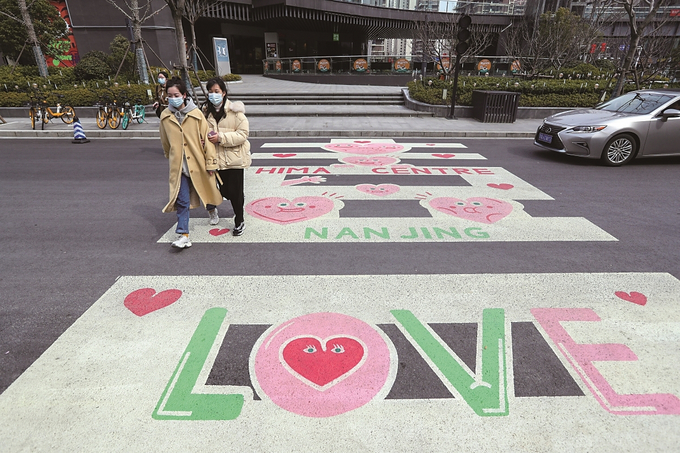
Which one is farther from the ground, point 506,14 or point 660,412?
point 506,14

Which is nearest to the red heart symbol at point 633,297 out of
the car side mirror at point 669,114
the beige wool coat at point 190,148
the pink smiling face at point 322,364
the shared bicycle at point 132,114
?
the pink smiling face at point 322,364

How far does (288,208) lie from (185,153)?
6.36 ft

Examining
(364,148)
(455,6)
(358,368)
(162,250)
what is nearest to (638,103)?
(364,148)

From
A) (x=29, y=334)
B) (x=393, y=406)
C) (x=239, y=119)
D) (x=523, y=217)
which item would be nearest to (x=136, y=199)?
(x=239, y=119)

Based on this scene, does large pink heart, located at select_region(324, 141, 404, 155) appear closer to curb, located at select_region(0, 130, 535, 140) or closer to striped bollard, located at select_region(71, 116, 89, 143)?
curb, located at select_region(0, 130, 535, 140)

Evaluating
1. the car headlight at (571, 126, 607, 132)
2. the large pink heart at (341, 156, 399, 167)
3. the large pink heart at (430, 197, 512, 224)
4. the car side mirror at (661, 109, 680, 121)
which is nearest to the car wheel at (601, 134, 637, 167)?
the car headlight at (571, 126, 607, 132)

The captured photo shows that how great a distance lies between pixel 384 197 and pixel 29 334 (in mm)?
4881

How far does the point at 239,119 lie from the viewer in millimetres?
4422

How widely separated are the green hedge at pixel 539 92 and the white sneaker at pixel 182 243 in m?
13.8

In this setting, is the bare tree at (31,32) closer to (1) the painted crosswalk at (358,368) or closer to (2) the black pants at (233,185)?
(2) the black pants at (233,185)

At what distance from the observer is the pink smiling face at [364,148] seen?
9.91 meters

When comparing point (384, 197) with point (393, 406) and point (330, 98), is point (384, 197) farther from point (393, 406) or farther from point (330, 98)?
point (330, 98)

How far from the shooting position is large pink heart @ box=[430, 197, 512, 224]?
558 cm

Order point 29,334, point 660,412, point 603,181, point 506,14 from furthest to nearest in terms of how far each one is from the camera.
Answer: point 506,14
point 603,181
point 29,334
point 660,412
